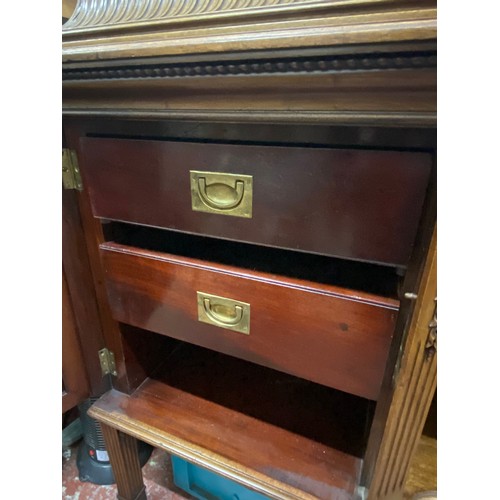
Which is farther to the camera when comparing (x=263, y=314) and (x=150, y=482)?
(x=150, y=482)

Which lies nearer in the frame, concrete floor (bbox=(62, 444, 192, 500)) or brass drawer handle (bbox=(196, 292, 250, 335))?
brass drawer handle (bbox=(196, 292, 250, 335))

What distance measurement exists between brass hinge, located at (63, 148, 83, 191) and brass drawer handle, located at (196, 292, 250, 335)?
0.25 meters

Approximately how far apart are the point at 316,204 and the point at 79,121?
355 millimetres

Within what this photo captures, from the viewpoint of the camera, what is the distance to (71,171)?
1.72 ft

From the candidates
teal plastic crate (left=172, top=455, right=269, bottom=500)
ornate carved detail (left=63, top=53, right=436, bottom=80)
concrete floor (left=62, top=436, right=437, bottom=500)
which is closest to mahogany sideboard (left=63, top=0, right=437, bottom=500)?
ornate carved detail (left=63, top=53, right=436, bottom=80)

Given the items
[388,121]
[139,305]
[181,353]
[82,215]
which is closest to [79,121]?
[82,215]

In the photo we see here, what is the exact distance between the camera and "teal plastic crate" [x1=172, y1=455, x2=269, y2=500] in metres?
0.78

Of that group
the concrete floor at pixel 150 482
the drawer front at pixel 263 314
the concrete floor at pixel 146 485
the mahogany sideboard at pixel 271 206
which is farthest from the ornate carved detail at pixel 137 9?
the concrete floor at pixel 146 485

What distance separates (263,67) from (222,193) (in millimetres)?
157

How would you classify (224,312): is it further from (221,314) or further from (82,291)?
(82,291)

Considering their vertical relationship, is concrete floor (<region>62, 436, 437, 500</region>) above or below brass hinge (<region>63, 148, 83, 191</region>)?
below

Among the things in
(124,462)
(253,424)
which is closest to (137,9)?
(253,424)

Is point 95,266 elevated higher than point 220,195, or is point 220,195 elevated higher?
point 220,195

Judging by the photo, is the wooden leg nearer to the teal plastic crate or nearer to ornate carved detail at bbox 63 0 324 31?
the teal plastic crate
